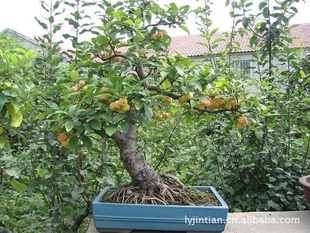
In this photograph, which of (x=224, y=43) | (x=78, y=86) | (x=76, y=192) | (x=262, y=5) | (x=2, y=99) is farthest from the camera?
(x=224, y=43)

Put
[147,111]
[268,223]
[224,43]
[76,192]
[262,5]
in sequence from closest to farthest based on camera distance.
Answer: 1. [147,111]
2. [268,223]
3. [76,192]
4. [262,5]
5. [224,43]

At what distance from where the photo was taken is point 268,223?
3.94 feet

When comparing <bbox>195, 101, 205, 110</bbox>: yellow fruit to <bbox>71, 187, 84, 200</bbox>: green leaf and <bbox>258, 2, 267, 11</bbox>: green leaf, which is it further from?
<bbox>258, 2, 267, 11</bbox>: green leaf

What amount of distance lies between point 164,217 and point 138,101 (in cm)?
37

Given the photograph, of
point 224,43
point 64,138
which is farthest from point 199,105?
point 224,43

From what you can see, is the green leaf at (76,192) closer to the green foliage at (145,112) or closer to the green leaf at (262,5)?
→ the green foliage at (145,112)

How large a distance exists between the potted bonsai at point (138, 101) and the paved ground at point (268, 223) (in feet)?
0.45

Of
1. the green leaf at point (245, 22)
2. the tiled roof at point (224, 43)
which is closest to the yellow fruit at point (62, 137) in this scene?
the tiled roof at point (224, 43)

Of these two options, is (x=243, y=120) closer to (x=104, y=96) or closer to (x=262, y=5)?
(x=104, y=96)

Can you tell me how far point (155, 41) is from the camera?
1027 millimetres

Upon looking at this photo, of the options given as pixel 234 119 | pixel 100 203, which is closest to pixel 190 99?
pixel 234 119

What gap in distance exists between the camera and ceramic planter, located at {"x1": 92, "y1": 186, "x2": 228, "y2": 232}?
986 mm

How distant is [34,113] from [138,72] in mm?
603

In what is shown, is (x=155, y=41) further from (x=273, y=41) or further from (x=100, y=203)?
(x=273, y=41)
